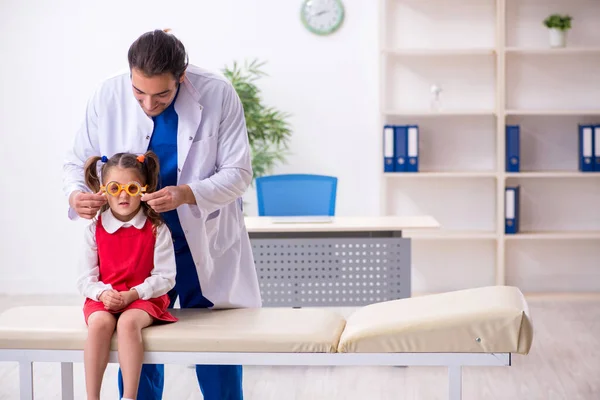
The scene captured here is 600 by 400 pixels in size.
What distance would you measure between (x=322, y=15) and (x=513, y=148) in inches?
56.9

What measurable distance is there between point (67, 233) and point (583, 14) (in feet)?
11.8

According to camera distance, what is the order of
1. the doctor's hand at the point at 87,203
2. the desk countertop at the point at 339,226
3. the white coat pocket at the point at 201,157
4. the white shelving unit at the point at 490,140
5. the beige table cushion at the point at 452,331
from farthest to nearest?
the white shelving unit at the point at 490,140, the desk countertop at the point at 339,226, the white coat pocket at the point at 201,157, the doctor's hand at the point at 87,203, the beige table cushion at the point at 452,331

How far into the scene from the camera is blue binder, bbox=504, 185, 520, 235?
210 inches

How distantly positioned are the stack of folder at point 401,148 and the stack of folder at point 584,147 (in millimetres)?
569

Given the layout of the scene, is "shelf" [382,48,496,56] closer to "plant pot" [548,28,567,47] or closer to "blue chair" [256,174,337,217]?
"plant pot" [548,28,567,47]

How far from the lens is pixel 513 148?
210 inches

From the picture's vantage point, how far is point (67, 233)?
579 cm

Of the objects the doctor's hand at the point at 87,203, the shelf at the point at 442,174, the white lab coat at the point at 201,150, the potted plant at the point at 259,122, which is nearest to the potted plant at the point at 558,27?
the shelf at the point at 442,174

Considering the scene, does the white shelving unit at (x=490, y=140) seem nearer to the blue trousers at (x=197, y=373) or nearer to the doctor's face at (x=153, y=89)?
the blue trousers at (x=197, y=373)

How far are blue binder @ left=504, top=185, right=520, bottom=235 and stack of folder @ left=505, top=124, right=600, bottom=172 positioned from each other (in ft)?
0.45

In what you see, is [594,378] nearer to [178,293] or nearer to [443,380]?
[443,380]

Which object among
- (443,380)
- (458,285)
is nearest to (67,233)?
(458,285)

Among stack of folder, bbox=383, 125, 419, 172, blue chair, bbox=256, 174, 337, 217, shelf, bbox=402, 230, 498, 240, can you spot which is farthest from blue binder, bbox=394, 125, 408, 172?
blue chair, bbox=256, 174, 337, 217

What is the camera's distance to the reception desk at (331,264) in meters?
4.18
